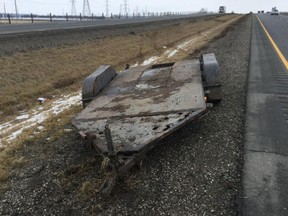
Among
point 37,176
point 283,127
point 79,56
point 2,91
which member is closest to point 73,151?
point 37,176

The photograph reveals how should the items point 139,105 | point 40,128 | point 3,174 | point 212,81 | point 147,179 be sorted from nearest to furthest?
point 147,179 → point 3,174 → point 139,105 → point 212,81 → point 40,128

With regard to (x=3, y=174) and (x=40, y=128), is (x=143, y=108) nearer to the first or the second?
(x=3, y=174)

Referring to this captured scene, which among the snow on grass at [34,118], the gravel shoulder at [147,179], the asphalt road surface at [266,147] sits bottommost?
the snow on grass at [34,118]

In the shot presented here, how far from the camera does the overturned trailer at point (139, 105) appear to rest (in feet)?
12.3

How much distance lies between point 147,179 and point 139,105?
57.6 inches

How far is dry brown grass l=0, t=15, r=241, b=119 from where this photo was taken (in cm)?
904

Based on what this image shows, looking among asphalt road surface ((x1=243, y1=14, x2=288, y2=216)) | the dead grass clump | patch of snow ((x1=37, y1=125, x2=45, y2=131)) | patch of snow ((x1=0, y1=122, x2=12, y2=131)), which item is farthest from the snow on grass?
asphalt road surface ((x1=243, y1=14, x2=288, y2=216))

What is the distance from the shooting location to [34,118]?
7.10 metres

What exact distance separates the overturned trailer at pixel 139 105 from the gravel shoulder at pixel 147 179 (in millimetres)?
351


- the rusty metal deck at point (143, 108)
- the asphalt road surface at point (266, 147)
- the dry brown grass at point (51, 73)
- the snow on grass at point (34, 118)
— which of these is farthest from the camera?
the snow on grass at point (34, 118)

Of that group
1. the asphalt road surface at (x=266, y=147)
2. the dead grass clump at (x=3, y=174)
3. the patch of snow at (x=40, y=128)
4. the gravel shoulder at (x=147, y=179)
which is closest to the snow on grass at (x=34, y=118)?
the patch of snow at (x=40, y=128)

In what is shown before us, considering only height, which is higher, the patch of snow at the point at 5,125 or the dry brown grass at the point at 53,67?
the dry brown grass at the point at 53,67

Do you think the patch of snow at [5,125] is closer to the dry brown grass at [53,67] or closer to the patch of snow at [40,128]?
the dry brown grass at [53,67]

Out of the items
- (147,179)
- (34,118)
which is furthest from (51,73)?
(147,179)
